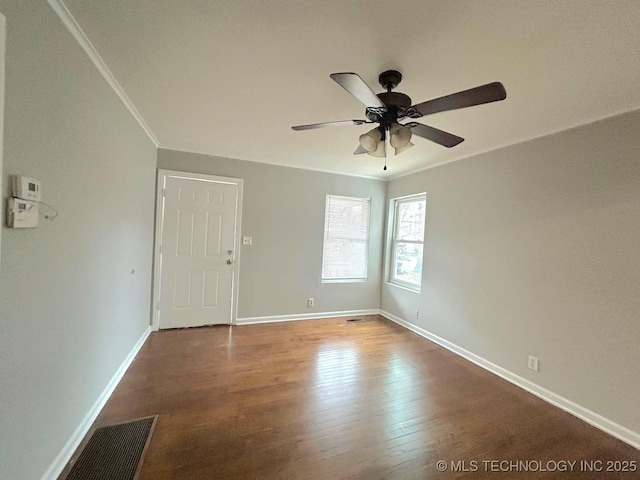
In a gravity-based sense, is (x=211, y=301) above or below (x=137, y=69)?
below

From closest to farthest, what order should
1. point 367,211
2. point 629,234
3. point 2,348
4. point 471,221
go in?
point 2,348 → point 629,234 → point 471,221 → point 367,211

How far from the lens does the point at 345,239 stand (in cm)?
Result: 460

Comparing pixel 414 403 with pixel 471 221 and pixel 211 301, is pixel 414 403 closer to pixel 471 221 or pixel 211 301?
pixel 471 221

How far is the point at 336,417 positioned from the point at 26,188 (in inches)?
87.0

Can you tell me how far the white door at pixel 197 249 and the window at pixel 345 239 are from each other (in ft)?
4.75

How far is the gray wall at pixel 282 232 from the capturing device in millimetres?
3922

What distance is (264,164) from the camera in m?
4.01

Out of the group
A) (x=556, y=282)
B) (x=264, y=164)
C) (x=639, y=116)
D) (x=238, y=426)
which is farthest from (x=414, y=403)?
(x=264, y=164)

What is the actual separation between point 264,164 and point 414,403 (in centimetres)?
340

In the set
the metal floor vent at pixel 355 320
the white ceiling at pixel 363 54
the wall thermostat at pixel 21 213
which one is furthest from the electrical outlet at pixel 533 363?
the wall thermostat at pixel 21 213

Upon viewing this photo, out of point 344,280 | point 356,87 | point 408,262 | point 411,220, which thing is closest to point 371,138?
point 356,87

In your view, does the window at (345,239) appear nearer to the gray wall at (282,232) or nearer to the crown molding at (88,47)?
the gray wall at (282,232)

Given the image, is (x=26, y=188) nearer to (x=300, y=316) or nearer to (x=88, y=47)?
(x=88, y=47)

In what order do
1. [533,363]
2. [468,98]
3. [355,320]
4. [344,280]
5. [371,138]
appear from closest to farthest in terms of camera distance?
1. [468,98]
2. [371,138]
3. [533,363]
4. [355,320]
5. [344,280]
